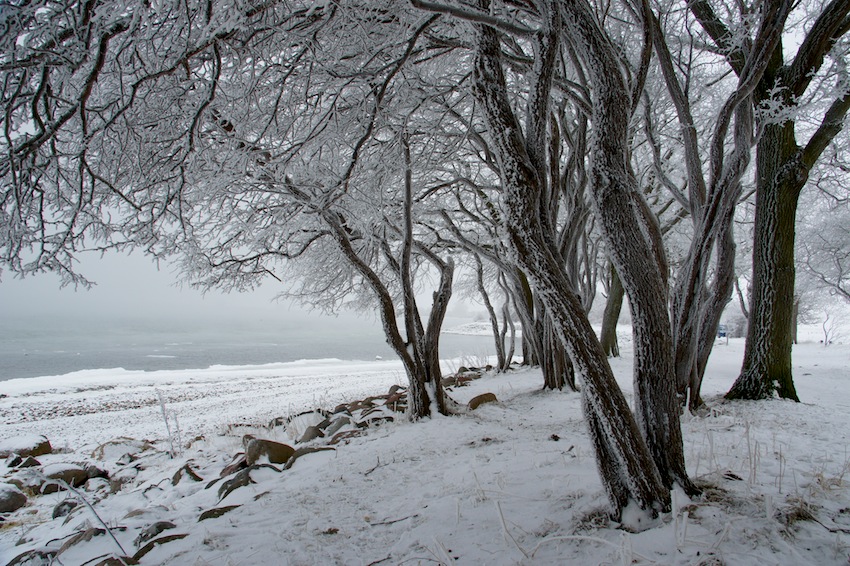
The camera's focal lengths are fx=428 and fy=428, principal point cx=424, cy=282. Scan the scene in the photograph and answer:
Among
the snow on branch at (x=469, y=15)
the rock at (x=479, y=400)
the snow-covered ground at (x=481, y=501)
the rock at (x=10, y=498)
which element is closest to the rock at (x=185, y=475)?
the snow-covered ground at (x=481, y=501)

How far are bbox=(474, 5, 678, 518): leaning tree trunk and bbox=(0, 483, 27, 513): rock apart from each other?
5.59 m

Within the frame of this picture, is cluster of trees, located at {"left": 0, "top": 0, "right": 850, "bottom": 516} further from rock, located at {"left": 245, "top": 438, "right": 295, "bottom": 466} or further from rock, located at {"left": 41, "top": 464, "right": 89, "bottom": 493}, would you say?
rock, located at {"left": 41, "top": 464, "right": 89, "bottom": 493}

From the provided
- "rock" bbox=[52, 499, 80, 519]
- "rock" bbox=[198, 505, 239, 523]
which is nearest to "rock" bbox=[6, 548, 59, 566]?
"rock" bbox=[198, 505, 239, 523]

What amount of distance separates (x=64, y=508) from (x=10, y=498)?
94 centimetres

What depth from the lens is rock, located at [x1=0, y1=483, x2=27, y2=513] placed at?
14.1 feet

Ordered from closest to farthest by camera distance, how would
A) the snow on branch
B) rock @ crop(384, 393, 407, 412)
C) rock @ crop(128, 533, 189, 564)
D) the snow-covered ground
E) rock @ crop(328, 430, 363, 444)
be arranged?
the snow-covered ground < the snow on branch < rock @ crop(128, 533, 189, 564) < rock @ crop(328, 430, 363, 444) < rock @ crop(384, 393, 407, 412)

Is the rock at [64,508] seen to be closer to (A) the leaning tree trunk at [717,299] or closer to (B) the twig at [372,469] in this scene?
(B) the twig at [372,469]

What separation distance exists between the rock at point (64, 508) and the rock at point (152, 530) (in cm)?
179

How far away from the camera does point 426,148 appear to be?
537 cm

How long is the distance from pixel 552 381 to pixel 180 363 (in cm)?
2503

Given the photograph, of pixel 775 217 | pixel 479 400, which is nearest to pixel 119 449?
pixel 479 400

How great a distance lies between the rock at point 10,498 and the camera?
14.1 feet

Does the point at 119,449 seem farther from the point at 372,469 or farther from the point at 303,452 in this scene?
the point at 372,469

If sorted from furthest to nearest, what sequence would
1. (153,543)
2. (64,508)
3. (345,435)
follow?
(345,435) < (64,508) < (153,543)
